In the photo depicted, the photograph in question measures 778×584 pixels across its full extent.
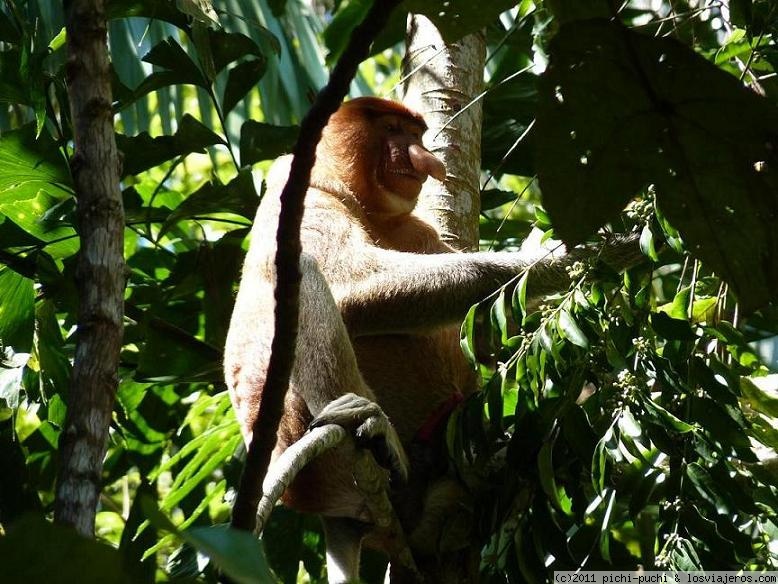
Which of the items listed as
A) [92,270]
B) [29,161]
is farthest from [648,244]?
[29,161]

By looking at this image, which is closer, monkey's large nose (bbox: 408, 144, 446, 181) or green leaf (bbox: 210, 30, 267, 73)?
monkey's large nose (bbox: 408, 144, 446, 181)

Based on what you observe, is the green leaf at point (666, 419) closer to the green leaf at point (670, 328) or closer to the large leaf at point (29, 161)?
the green leaf at point (670, 328)

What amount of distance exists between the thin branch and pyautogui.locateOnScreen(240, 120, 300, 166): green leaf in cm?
265

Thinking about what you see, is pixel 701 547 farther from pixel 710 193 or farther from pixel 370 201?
pixel 370 201

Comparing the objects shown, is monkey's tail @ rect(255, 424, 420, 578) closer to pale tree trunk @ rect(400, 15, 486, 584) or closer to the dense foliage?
the dense foliage

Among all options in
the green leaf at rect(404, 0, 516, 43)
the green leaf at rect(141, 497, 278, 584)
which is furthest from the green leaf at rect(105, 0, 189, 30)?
the green leaf at rect(141, 497, 278, 584)

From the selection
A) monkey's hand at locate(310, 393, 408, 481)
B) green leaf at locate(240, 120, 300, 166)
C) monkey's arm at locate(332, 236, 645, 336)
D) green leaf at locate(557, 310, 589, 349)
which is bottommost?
monkey's hand at locate(310, 393, 408, 481)

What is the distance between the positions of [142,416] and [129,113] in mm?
1744

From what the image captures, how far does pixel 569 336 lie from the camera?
256 cm

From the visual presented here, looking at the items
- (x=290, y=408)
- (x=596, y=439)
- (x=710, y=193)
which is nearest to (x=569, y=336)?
(x=596, y=439)

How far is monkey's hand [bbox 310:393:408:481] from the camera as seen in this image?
10.2 ft

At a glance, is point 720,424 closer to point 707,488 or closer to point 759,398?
point 707,488

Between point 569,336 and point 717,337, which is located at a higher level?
point 569,336

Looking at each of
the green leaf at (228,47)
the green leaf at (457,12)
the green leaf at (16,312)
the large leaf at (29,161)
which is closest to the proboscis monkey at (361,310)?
the green leaf at (228,47)
